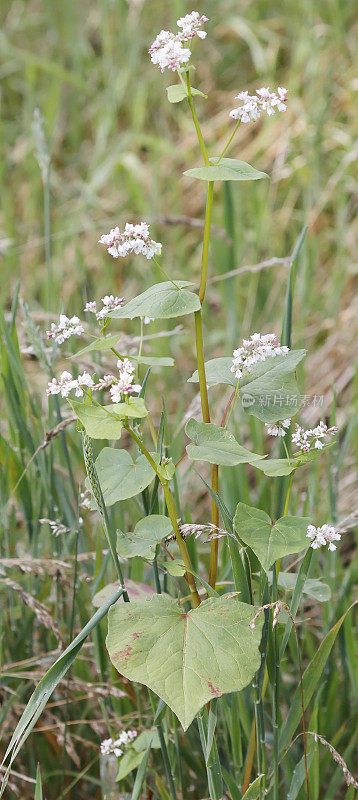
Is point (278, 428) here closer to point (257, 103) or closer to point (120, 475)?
point (120, 475)

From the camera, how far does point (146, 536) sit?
2.63ft

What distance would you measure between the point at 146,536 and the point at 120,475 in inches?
2.7

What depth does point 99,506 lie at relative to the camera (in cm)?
75

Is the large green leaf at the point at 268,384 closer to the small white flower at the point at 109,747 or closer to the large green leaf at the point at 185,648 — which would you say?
the large green leaf at the point at 185,648

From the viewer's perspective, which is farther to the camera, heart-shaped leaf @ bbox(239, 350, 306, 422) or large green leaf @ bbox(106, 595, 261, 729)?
heart-shaped leaf @ bbox(239, 350, 306, 422)

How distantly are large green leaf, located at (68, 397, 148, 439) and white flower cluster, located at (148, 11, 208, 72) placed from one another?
1.00 feet

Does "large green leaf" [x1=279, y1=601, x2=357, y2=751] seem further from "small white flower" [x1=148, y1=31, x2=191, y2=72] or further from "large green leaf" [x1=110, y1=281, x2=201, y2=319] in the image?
"small white flower" [x1=148, y1=31, x2=191, y2=72]

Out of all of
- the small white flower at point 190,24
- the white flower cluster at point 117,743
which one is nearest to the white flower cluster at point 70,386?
the small white flower at point 190,24

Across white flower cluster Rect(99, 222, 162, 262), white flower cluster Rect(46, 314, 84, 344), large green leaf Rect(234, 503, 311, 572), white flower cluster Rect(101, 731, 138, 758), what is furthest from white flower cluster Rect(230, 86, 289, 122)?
white flower cluster Rect(101, 731, 138, 758)

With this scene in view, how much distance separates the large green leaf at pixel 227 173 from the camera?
0.71 metres

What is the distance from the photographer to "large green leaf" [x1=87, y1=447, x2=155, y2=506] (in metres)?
0.75

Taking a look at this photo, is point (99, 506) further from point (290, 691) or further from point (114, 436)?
point (290, 691)

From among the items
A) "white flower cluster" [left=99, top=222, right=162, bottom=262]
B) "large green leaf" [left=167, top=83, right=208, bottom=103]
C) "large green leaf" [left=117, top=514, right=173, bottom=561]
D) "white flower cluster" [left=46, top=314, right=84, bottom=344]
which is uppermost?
"large green leaf" [left=167, top=83, right=208, bottom=103]

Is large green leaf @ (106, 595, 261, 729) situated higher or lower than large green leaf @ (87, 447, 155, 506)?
lower
